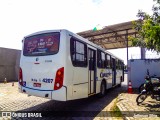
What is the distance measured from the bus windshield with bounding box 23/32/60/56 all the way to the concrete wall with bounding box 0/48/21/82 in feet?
57.5

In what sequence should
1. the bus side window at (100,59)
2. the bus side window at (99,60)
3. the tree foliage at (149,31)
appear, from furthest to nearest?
the bus side window at (100,59) < the bus side window at (99,60) < the tree foliage at (149,31)

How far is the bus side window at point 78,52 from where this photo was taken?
7.12 meters

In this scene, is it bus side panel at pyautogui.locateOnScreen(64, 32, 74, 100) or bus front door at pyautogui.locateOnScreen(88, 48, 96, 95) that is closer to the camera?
bus side panel at pyautogui.locateOnScreen(64, 32, 74, 100)

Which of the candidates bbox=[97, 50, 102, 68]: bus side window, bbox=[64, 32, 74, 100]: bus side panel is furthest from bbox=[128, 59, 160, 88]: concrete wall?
bbox=[64, 32, 74, 100]: bus side panel

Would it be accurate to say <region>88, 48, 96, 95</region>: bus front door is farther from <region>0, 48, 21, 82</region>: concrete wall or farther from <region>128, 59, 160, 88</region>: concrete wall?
<region>0, 48, 21, 82</region>: concrete wall

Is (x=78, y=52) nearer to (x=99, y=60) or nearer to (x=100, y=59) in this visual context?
(x=99, y=60)

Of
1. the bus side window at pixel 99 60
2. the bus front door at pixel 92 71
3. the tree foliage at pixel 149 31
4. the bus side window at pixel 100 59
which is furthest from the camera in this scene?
the bus side window at pixel 100 59

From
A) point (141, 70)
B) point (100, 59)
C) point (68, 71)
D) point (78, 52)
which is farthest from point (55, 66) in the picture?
point (141, 70)

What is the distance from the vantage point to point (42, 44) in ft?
23.8

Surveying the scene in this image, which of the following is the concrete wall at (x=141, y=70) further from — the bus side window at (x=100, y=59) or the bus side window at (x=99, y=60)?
the bus side window at (x=99, y=60)

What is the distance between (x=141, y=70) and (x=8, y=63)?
17613 mm

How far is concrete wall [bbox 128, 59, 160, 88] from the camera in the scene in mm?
14852

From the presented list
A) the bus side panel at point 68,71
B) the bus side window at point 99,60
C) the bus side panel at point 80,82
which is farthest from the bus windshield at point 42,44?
the bus side window at point 99,60

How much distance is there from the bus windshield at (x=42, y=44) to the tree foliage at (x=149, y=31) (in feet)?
11.1
